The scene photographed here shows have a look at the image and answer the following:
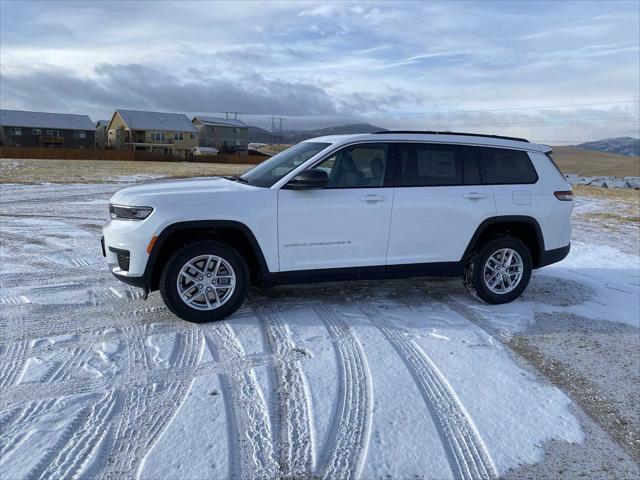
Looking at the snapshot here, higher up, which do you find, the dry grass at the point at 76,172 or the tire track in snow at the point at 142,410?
the tire track in snow at the point at 142,410

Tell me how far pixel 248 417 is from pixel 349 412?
0.68 m

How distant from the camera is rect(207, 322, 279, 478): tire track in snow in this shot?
279 centimetres

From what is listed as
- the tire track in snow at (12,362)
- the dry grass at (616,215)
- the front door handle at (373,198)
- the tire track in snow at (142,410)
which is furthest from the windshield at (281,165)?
the dry grass at (616,215)

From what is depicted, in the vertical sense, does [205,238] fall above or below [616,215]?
above

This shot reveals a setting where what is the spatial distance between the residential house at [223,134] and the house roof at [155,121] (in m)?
7.31

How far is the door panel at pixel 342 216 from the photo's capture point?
15.9 feet

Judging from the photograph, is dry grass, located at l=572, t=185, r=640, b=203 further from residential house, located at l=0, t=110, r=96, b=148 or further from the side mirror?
residential house, located at l=0, t=110, r=96, b=148

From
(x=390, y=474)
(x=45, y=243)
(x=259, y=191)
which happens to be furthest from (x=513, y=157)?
(x=45, y=243)

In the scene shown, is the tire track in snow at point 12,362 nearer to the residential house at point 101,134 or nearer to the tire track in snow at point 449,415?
the tire track in snow at point 449,415

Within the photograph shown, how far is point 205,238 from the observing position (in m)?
4.77

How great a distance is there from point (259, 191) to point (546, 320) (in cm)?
332

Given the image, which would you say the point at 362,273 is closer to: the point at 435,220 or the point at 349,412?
the point at 435,220

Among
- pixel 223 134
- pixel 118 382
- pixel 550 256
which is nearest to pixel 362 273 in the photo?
pixel 550 256

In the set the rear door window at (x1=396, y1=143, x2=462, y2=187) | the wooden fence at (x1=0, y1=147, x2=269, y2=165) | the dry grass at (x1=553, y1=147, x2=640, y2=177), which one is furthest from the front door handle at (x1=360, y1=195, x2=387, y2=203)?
the dry grass at (x1=553, y1=147, x2=640, y2=177)
